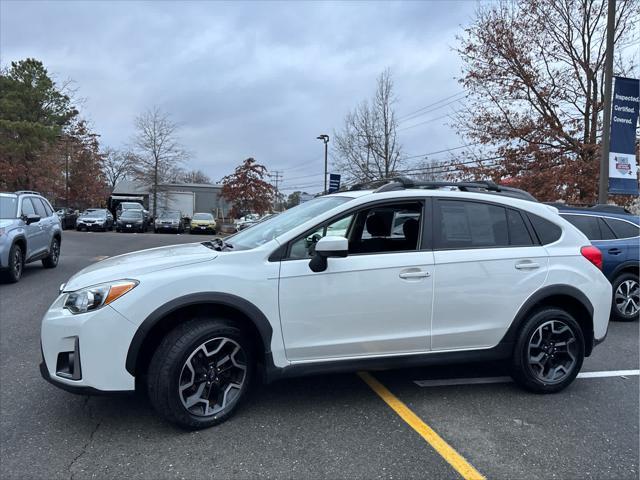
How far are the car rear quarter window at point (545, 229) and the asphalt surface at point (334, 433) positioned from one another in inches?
52.9

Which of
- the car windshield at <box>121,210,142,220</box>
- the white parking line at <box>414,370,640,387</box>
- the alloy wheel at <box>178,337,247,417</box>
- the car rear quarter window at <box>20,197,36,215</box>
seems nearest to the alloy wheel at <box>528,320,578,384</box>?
the white parking line at <box>414,370,640,387</box>

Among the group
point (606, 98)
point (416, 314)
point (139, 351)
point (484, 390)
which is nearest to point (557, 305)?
point (484, 390)

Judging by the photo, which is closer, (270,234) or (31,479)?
(31,479)

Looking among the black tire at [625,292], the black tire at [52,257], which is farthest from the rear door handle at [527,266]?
the black tire at [52,257]

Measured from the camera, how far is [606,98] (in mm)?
11016

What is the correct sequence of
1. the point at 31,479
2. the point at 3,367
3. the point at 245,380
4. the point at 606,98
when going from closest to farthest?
1. the point at 31,479
2. the point at 245,380
3. the point at 3,367
4. the point at 606,98

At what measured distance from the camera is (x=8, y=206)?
874 centimetres

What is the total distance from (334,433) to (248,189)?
3324 centimetres

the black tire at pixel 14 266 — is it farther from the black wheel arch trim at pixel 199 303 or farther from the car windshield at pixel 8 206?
the black wheel arch trim at pixel 199 303

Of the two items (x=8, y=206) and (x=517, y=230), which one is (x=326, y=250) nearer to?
(x=517, y=230)

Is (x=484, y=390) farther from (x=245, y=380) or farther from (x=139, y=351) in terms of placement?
(x=139, y=351)

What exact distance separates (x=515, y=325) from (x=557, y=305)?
0.53m

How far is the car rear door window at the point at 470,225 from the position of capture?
3668 millimetres

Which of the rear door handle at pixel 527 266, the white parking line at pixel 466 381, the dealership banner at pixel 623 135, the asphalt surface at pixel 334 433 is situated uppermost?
the dealership banner at pixel 623 135
